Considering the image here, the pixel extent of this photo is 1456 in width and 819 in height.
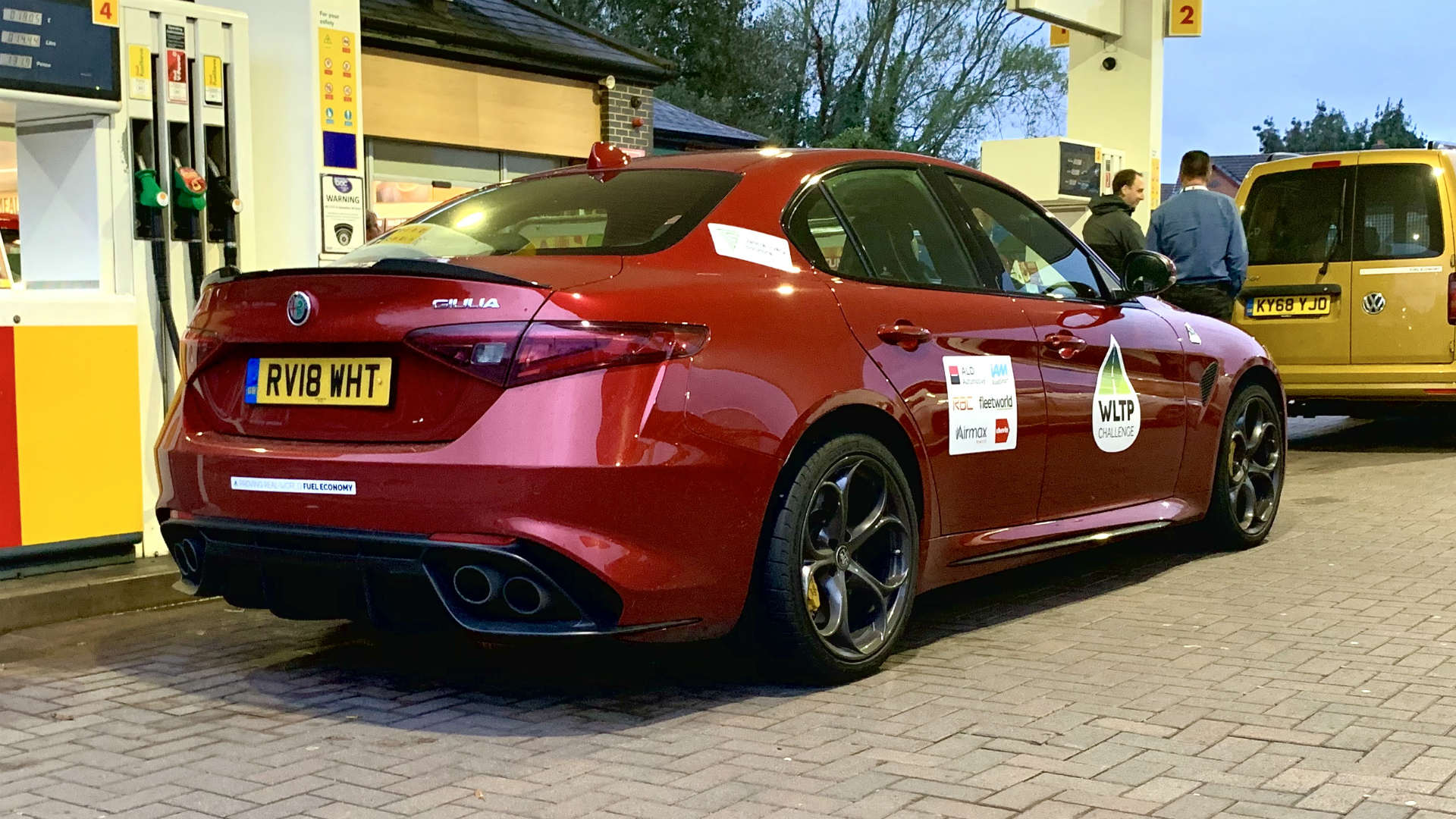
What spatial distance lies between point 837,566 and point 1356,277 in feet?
25.2

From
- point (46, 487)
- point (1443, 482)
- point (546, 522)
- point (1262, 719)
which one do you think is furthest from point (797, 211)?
point (1443, 482)

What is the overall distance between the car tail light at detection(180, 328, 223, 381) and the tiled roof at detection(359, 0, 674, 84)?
11327mm

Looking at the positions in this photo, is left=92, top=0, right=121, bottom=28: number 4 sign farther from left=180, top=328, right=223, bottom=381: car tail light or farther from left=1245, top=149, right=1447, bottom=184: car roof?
left=1245, top=149, right=1447, bottom=184: car roof

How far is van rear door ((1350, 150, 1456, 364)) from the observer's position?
35.6 feet

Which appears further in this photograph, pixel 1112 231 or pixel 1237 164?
pixel 1237 164

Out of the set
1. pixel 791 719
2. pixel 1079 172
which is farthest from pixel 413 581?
pixel 1079 172

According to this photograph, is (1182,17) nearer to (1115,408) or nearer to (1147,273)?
(1147,273)

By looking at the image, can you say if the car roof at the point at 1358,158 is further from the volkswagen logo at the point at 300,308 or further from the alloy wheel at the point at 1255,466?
the volkswagen logo at the point at 300,308

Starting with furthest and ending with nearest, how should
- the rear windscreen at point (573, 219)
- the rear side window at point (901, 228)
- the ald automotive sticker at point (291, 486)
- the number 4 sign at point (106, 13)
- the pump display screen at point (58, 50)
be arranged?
the number 4 sign at point (106, 13) → the pump display screen at point (58, 50) → the rear side window at point (901, 228) → the rear windscreen at point (573, 219) → the ald automotive sticker at point (291, 486)

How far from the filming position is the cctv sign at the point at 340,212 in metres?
7.43

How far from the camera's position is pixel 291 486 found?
14.0ft

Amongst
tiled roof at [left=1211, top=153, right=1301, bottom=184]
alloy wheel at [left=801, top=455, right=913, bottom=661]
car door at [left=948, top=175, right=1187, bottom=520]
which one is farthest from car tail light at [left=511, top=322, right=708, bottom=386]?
tiled roof at [left=1211, top=153, right=1301, bottom=184]

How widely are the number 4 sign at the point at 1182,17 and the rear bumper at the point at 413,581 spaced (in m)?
12.4

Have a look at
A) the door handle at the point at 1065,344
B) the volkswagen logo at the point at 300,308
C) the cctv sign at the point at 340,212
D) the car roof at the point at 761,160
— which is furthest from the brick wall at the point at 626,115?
the volkswagen logo at the point at 300,308
